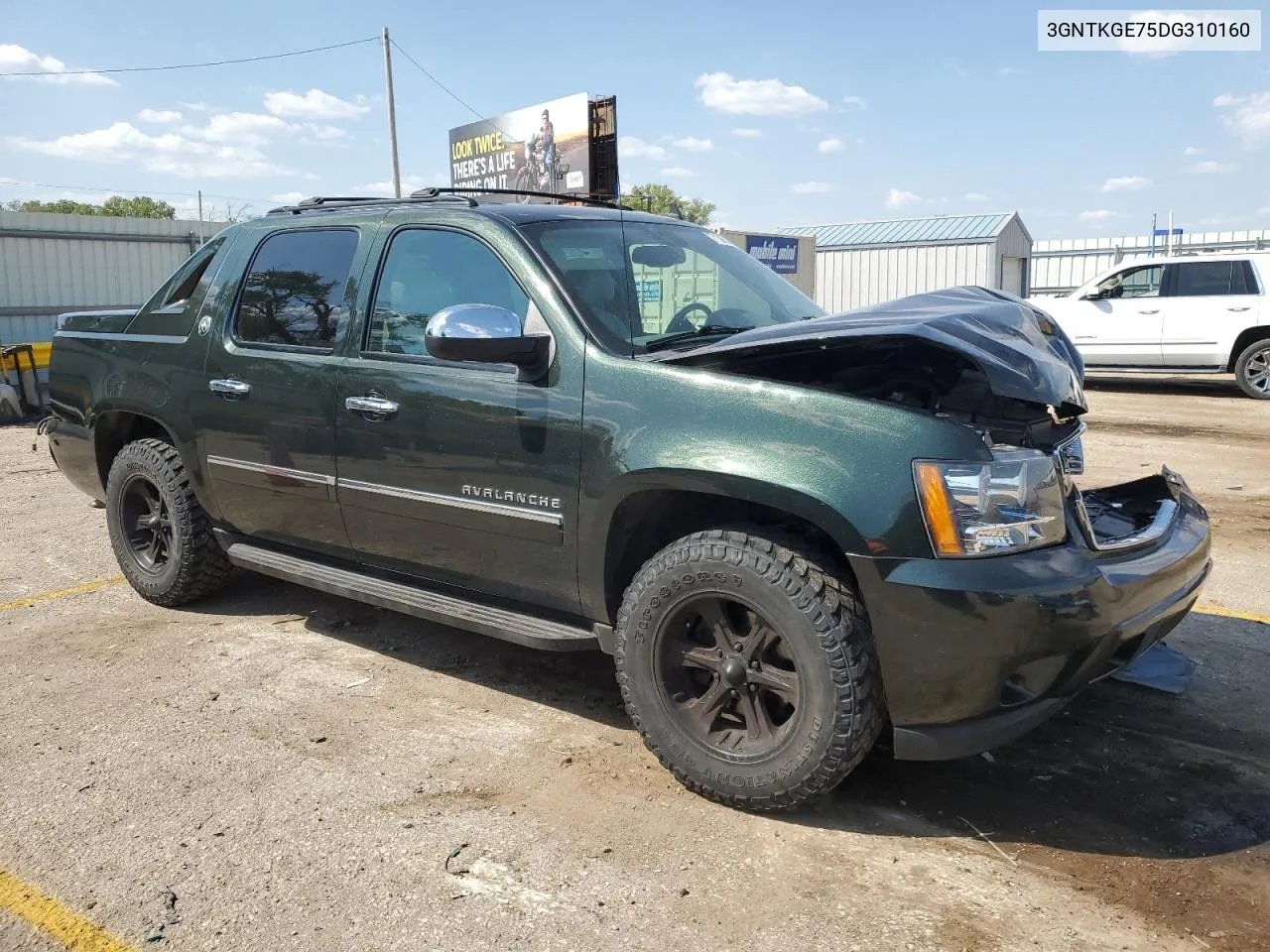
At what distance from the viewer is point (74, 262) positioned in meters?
18.8

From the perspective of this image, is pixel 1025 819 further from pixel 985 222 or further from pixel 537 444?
pixel 985 222

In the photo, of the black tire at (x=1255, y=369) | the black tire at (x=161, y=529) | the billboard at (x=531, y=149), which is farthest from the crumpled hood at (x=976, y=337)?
the billboard at (x=531, y=149)

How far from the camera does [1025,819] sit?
312cm

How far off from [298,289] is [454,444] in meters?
1.29

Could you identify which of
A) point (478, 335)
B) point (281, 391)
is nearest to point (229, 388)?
point (281, 391)

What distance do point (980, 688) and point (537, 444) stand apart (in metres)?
1.56

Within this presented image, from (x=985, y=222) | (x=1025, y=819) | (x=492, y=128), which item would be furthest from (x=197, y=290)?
(x=985, y=222)

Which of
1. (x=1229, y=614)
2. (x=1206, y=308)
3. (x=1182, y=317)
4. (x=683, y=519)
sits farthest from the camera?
(x=1182, y=317)

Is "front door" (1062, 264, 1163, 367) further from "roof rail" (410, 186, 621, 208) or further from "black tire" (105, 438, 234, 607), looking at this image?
"black tire" (105, 438, 234, 607)

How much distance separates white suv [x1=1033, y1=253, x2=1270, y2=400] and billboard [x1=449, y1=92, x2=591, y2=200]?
1100 cm

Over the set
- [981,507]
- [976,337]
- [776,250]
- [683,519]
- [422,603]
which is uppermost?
[776,250]

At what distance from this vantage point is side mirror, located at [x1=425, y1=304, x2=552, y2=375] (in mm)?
3320

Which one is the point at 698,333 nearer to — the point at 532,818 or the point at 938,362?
the point at 938,362

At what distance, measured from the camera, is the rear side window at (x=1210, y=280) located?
1390 cm
